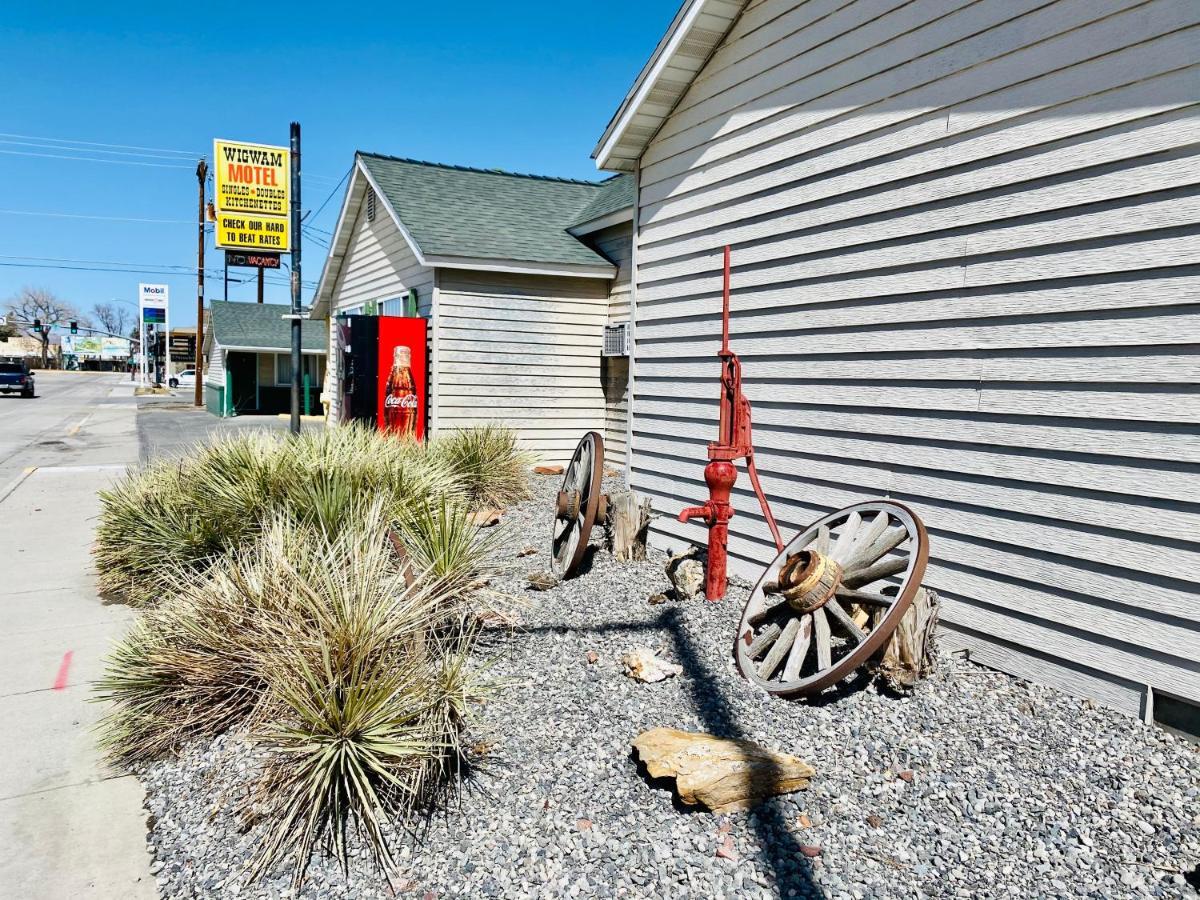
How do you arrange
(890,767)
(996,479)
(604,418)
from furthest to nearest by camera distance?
1. (604,418)
2. (996,479)
3. (890,767)

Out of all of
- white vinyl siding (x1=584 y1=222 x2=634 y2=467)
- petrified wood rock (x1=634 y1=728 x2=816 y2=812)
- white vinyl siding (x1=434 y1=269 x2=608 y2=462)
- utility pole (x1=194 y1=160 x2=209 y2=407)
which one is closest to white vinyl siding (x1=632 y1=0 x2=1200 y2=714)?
petrified wood rock (x1=634 y1=728 x2=816 y2=812)

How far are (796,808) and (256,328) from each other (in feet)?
94.4

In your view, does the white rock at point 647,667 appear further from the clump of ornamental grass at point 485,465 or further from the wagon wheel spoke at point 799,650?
the clump of ornamental grass at point 485,465

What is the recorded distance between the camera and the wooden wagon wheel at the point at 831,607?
363 centimetres

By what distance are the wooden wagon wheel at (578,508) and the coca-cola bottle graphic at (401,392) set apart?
575 centimetres

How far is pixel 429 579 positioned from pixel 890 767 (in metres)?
2.69

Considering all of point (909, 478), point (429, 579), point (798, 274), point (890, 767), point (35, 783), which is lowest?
point (35, 783)

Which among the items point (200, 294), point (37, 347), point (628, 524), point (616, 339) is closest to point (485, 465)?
point (628, 524)

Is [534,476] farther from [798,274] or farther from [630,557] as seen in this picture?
[798,274]

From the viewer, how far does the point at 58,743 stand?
3.93 metres

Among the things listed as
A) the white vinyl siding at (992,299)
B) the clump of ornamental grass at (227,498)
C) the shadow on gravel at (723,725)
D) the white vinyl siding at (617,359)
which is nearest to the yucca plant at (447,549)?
the clump of ornamental grass at (227,498)

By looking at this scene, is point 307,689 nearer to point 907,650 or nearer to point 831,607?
point 831,607

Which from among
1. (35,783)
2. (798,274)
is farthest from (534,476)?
(35,783)

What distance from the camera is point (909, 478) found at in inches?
188
